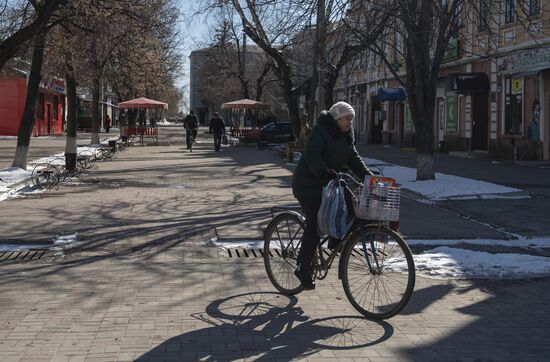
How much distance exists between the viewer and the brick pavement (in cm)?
497

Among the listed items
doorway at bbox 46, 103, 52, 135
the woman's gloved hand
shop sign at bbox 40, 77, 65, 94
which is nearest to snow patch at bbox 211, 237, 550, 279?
the woman's gloved hand

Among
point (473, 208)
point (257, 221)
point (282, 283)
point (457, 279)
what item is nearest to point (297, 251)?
point (282, 283)

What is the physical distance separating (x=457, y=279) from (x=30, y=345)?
444 cm

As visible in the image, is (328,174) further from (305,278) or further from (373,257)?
(305,278)

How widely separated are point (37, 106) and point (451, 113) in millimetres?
28076

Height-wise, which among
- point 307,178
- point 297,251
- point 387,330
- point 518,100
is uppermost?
point 518,100

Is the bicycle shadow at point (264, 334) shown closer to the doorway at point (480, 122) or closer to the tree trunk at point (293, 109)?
the tree trunk at point (293, 109)

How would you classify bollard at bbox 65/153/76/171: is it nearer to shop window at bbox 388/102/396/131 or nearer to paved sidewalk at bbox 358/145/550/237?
paved sidewalk at bbox 358/145/550/237

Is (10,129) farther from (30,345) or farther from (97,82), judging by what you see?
(30,345)

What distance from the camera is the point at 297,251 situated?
6.51 metres

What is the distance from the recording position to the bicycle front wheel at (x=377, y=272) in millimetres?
5695

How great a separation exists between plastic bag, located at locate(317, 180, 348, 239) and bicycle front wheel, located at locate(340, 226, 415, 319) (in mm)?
143

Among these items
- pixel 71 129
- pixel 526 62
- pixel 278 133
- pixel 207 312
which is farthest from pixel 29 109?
pixel 278 133

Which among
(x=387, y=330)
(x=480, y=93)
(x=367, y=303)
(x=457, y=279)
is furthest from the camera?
(x=480, y=93)
